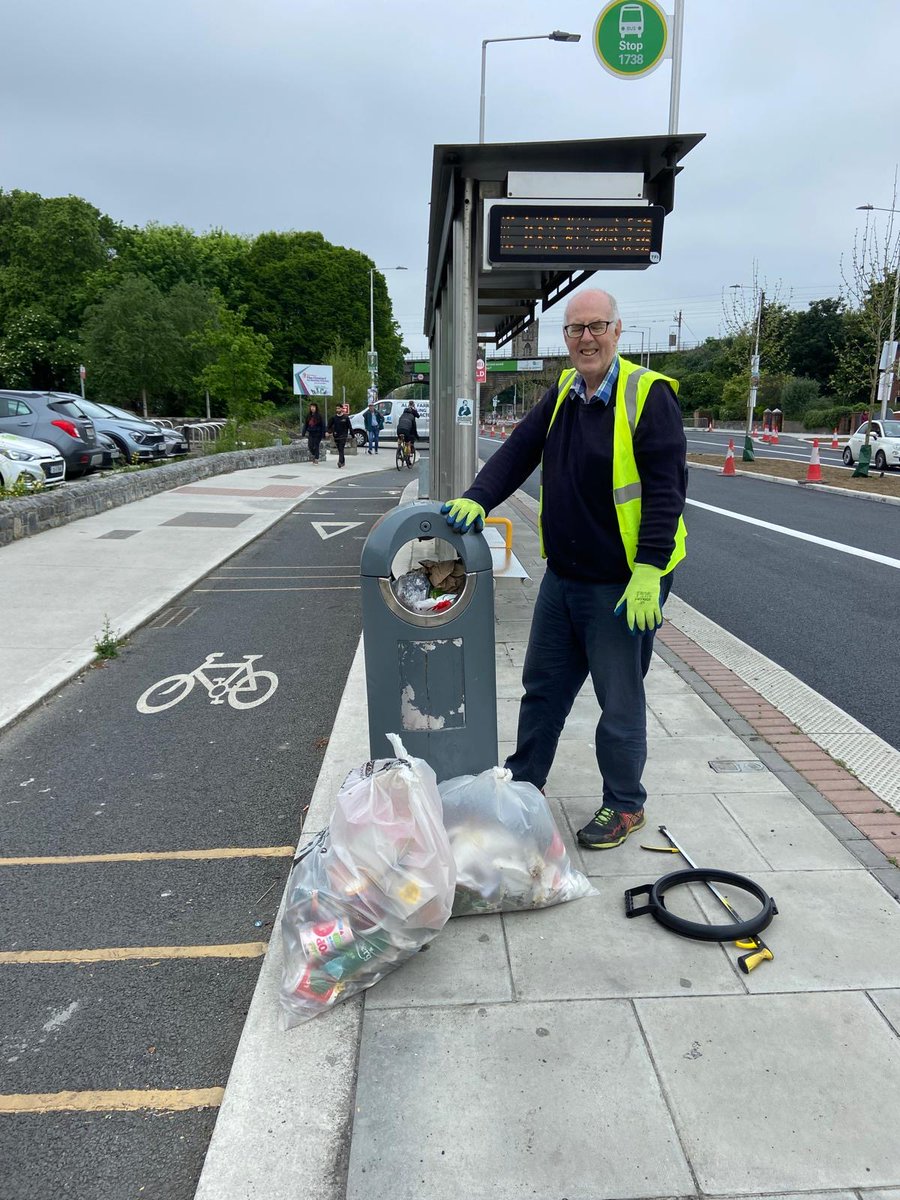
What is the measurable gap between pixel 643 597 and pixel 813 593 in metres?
6.16

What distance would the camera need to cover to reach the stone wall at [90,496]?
32.5 feet

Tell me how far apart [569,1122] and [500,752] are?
2.14 metres

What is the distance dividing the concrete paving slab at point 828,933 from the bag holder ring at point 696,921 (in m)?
0.06

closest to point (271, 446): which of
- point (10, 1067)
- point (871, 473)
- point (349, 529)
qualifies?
point (349, 529)

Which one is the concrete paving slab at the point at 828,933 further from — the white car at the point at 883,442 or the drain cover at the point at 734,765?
the white car at the point at 883,442

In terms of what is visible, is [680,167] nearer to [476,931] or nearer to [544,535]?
[544,535]

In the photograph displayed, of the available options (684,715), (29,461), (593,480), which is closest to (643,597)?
(593,480)

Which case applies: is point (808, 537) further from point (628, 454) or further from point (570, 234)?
point (628, 454)

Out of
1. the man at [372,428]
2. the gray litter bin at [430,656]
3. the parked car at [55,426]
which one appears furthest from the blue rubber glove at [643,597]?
the man at [372,428]

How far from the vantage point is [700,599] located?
26.9ft

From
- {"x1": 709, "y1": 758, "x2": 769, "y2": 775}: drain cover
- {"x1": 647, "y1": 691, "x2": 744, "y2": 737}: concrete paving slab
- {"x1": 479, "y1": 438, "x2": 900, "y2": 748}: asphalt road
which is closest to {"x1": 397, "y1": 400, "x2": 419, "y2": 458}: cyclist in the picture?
{"x1": 479, "y1": 438, "x2": 900, "y2": 748}: asphalt road

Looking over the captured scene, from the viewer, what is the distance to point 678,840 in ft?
10.9

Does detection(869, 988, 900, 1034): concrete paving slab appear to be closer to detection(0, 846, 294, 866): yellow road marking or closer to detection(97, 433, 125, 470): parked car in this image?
detection(0, 846, 294, 866): yellow road marking

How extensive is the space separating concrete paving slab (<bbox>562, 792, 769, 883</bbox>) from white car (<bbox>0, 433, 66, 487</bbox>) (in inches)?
433
